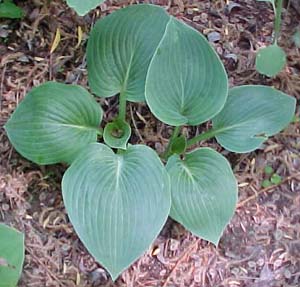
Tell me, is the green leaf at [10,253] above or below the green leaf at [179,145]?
below

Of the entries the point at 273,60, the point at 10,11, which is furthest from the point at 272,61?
the point at 10,11

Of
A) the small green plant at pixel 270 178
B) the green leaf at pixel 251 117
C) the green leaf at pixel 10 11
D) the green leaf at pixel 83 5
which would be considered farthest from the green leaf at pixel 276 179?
the green leaf at pixel 10 11

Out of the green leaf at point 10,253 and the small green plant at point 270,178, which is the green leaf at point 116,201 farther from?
the small green plant at point 270,178

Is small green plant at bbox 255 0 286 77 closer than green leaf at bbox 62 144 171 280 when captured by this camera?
No

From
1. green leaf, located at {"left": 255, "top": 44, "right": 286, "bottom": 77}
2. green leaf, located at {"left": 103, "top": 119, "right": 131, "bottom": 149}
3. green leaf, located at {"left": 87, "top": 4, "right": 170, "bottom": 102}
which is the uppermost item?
green leaf, located at {"left": 87, "top": 4, "right": 170, "bottom": 102}

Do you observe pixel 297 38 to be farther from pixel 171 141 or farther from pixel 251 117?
pixel 171 141

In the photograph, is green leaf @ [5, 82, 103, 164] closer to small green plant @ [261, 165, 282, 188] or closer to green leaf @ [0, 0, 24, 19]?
green leaf @ [0, 0, 24, 19]

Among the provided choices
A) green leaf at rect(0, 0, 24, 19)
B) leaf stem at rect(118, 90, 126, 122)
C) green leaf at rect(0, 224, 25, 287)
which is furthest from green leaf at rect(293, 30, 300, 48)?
green leaf at rect(0, 224, 25, 287)
